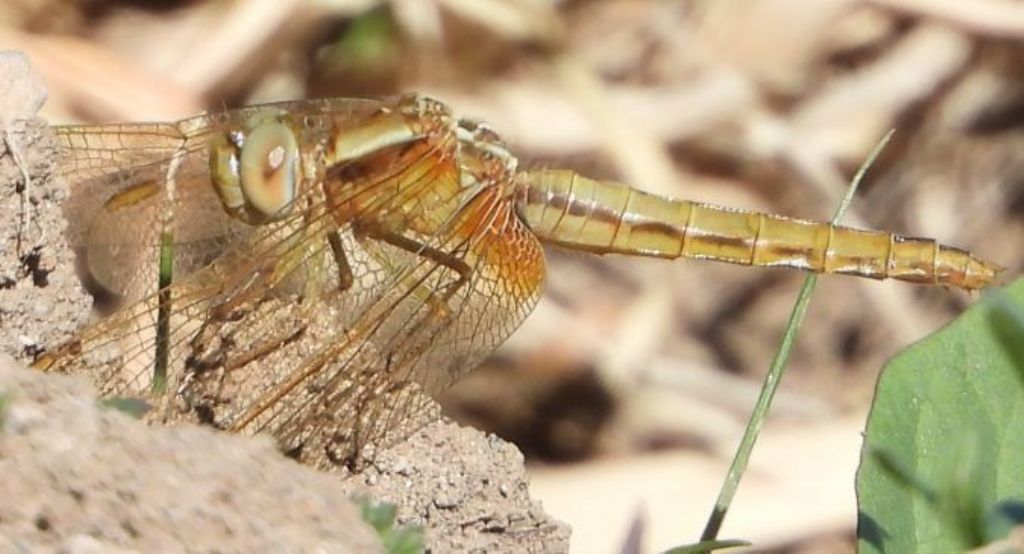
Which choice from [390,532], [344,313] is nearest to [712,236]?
[344,313]

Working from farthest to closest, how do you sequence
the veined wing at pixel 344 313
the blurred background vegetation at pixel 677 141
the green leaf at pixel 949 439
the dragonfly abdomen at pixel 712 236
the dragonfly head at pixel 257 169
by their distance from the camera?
the blurred background vegetation at pixel 677 141 < the dragonfly abdomen at pixel 712 236 < the dragonfly head at pixel 257 169 < the veined wing at pixel 344 313 < the green leaf at pixel 949 439

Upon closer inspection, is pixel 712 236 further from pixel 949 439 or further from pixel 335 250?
pixel 949 439

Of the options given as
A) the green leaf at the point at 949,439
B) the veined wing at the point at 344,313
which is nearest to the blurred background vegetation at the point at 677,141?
the veined wing at the point at 344,313

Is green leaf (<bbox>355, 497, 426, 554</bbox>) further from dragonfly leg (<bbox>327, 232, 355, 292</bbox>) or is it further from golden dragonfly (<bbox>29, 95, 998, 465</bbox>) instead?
dragonfly leg (<bbox>327, 232, 355, 292</bbox>)

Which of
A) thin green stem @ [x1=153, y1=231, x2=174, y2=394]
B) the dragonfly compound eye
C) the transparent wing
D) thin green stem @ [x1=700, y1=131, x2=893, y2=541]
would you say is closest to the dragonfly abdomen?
the dragonfly compound eye

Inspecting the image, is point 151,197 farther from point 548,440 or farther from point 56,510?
point 548,440

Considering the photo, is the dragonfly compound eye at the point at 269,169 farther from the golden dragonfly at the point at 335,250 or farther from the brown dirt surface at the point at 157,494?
the brown dirt surface at the point at 157,494
